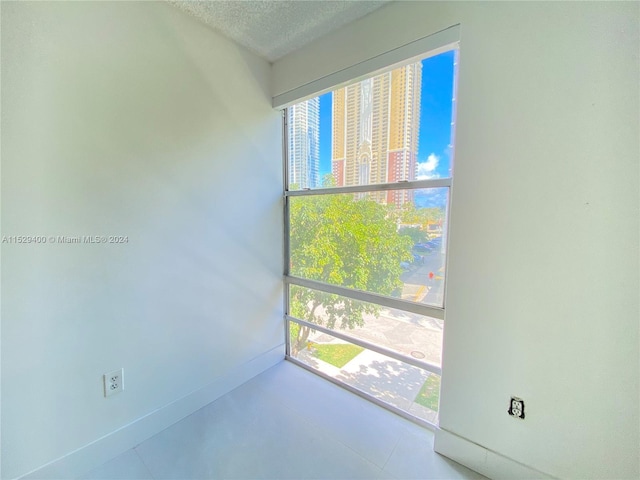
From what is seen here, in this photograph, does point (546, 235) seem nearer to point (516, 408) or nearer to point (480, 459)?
Answer: point (516, 408)

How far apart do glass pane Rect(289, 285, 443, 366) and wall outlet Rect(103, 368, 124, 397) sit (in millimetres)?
1248

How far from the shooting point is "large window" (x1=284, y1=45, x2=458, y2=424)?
4.74ft

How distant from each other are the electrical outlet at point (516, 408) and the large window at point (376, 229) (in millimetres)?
390

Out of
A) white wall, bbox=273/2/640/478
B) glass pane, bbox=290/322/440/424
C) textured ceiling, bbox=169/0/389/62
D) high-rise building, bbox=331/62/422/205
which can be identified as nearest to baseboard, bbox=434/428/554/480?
white wall, bbox=273/2/640/478

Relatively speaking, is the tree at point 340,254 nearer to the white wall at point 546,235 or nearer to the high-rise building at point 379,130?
the high-rise building at point 379,130

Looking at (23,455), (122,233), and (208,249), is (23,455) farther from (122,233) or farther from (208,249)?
(208,249)

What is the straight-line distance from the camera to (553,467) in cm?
110

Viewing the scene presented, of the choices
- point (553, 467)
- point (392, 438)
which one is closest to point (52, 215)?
point (392, 438)

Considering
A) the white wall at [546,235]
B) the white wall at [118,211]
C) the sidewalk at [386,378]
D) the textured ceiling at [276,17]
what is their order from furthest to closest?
the sidewalk at [386,378] < the textured ceiling at [276,17] < the white wall at [118,211] < the white wall at [546,235]

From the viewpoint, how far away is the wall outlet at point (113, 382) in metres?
1.28

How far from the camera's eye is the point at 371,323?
5.83 feet

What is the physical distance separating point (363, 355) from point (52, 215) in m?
1.97

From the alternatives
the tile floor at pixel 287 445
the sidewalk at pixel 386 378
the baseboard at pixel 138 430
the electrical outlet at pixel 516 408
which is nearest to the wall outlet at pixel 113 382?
the baseboard at pixel 138 430

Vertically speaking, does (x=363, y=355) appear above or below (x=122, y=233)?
below
